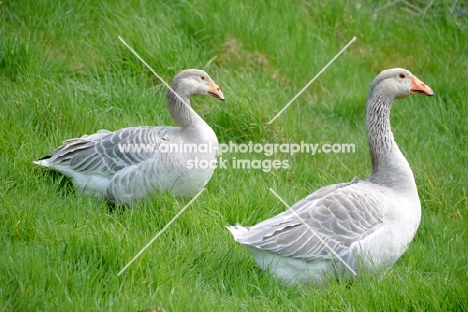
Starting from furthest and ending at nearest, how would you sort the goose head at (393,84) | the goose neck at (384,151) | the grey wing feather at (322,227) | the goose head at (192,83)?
1. the goose head at (192,83)
2. the goose head at (393,84)
3. the goose neck at (384,151)
4. the grey wing feather at (322,227)

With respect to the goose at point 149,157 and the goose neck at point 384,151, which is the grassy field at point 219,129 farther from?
the goose neck at point 384,151

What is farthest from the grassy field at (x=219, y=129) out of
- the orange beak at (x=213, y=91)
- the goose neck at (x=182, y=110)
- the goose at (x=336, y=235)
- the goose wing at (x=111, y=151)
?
the orange beak at (x=213, y=91)

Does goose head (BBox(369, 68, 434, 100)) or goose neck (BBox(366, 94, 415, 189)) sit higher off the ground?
goose head (BBox(369, 68, 434, 100))

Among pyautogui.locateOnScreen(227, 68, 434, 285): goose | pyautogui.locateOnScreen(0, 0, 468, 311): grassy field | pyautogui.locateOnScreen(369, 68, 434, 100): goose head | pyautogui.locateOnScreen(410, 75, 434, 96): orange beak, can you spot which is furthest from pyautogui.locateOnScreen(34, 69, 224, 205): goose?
pyautogui.locateOnScreen(410, 75, 434, 96): orange beak

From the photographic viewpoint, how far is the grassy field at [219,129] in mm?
5062

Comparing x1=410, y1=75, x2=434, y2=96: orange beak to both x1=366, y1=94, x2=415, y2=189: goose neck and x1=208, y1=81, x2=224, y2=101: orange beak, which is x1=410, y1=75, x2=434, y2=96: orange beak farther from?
x1=208, y1=81, x2=224, y2=101: orange beak

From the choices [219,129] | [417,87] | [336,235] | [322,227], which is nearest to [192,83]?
[219,129]

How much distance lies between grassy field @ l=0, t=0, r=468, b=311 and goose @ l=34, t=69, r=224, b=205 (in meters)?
0.21

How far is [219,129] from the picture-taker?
27.7 feet

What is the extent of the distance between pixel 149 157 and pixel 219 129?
1.76m

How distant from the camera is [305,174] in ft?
25.5

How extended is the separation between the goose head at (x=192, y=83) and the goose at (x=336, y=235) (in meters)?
1.98

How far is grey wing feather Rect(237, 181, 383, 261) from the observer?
548 cm

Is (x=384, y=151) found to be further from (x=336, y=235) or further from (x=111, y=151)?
(x=111, y=151)
